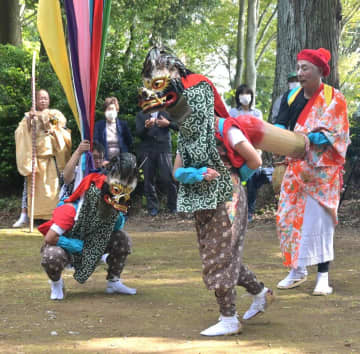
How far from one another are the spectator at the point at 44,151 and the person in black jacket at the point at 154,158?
1.51 meters

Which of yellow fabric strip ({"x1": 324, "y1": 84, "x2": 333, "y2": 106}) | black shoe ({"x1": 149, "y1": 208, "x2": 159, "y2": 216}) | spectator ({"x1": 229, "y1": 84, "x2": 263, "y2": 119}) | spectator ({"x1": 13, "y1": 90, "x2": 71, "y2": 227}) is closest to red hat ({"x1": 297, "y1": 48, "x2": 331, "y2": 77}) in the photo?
yellow fabric strip ({"x1": 324, "y1": 84, "x2": 333, "y2": 106})

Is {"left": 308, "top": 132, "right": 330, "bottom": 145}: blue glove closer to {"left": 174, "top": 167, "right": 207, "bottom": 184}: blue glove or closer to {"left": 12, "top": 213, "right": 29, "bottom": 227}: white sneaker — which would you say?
{"left": 174, "top": 167, "right": 207, "bottom": 184}: blue glove

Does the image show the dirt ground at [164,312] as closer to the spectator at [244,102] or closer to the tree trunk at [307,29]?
the spectator at [244,102]

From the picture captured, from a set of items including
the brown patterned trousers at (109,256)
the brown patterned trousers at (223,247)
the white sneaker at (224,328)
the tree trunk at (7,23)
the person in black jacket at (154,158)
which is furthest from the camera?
the tree trunk at (7,23)

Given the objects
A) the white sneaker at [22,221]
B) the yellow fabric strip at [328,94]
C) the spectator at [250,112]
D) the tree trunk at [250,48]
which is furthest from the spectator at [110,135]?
the tree trunk at [250,48]

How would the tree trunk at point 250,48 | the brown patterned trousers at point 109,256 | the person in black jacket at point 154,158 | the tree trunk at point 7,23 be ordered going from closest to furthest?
1. the brown patterned trousers at point 109,256
2. the person in black jacket at point 154,158
3. the tree trunk at point 7,23
4. the tree trunk at point 250,48

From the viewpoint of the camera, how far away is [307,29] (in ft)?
33.6

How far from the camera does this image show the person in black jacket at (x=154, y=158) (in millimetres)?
11438

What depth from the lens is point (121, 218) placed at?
19.3 ft

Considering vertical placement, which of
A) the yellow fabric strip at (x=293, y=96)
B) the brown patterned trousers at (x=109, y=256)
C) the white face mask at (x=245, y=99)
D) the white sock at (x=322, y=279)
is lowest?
the white sock at (x=322, y=279)

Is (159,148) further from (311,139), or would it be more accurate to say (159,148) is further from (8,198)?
(311,139)

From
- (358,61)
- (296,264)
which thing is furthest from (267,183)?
(358,61)

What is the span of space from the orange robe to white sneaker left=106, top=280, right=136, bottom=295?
58.3 inches

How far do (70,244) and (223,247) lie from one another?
1724mm
